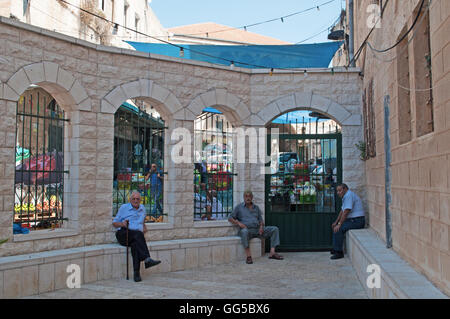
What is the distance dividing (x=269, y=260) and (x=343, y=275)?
1686 mm

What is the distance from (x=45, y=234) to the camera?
22.6 feet

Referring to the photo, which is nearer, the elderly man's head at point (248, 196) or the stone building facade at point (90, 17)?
the elderly man's head at point (248, 196)

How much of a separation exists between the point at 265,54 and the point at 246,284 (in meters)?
5.13

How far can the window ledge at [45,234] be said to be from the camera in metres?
6.56

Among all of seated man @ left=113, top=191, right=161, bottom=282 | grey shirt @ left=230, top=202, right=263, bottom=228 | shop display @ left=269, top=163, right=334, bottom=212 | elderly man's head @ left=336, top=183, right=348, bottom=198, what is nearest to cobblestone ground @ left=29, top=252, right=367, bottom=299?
seated man @ left=113, top=191, right=161, bottom=282

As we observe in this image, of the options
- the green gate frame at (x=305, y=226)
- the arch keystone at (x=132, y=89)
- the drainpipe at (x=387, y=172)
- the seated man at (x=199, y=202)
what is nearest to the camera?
the drainpipe at (x=387, y=172)

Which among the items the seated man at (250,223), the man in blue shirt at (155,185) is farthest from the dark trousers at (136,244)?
the seated man at (250,223)

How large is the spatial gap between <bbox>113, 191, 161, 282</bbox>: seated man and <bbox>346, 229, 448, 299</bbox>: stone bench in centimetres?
298

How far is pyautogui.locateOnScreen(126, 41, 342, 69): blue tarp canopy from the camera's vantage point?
33.6 feet

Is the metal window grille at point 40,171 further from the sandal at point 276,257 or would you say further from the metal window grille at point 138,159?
the sandal at point 276,257

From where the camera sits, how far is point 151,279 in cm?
748

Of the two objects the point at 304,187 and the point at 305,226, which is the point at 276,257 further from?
the point at 304,187

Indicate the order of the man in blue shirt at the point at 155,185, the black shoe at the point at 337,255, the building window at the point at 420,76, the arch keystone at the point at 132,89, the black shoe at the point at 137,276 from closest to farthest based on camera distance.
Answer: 1. the building window at the point at 420,76
2. the black shoe at the point at 137,276
3. the arch keystone at the point at 132,89
4. the man in blue shirt at the point at 155,185
5. the black shoe at the point at 337,255

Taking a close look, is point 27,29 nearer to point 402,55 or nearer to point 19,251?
point 19,251
